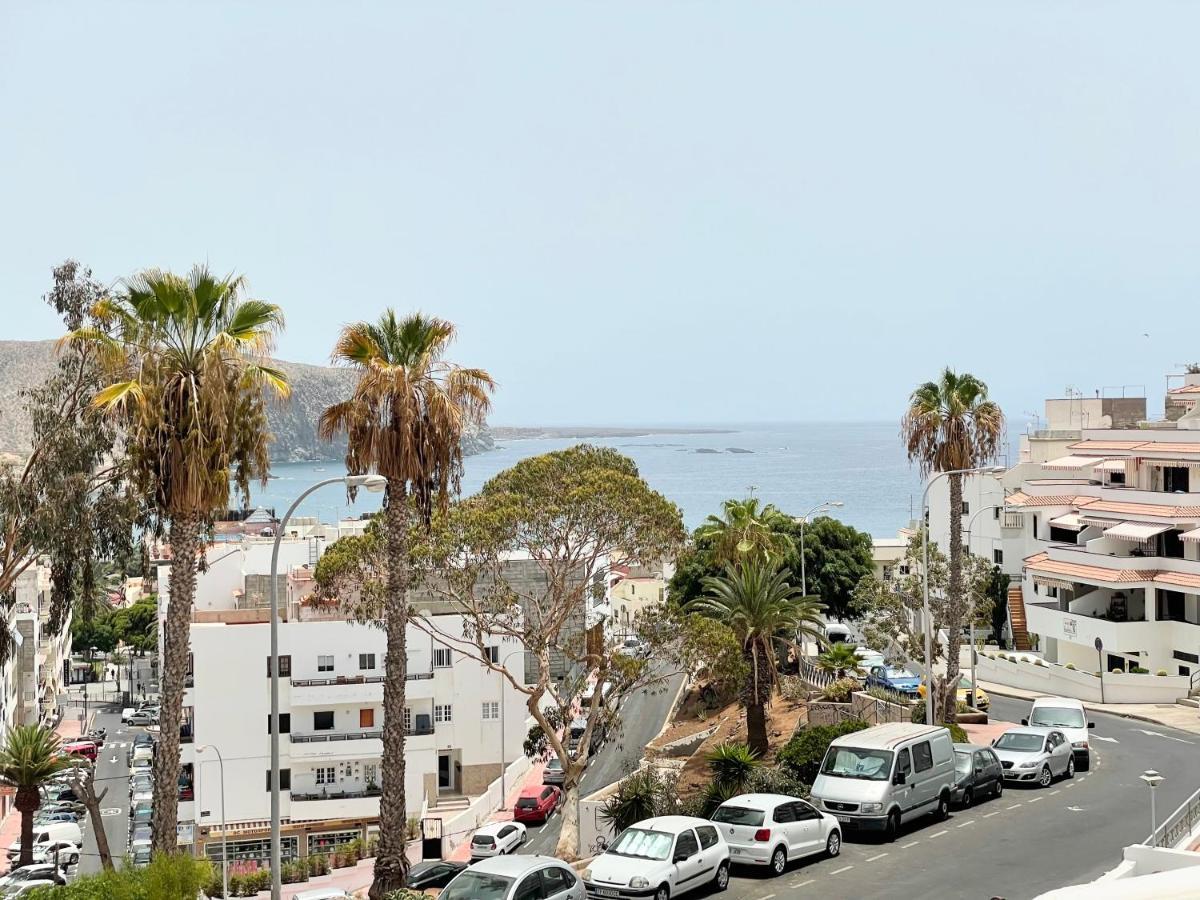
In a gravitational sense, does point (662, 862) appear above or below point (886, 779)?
below

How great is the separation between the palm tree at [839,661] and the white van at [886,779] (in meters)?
18.4

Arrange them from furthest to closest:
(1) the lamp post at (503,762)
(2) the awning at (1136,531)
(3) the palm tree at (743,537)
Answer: (1) the lamp post at (503,762) → (2) the awning at (1136,531) → (3) the palm tree at (743,537)

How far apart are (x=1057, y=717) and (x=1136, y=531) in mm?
22845

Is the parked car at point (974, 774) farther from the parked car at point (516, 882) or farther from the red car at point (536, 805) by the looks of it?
the red car at point (536, 805)

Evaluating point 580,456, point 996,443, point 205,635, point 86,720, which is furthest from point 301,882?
point 86,720

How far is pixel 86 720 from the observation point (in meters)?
102

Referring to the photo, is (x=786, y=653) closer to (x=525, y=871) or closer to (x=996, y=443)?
(x=996, y=443)

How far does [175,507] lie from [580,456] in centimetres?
1272

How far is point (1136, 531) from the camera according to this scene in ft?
192

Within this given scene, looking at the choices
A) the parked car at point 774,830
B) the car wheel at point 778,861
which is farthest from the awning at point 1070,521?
the car wheel at point 778,861

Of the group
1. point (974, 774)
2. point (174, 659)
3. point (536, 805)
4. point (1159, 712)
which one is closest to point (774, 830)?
point (974, 774)

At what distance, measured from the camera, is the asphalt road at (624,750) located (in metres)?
50.8

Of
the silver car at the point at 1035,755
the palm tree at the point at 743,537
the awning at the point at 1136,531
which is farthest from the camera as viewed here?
the awning at the point at 1136,531

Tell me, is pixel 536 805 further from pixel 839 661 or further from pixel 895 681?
pixel 895 681
